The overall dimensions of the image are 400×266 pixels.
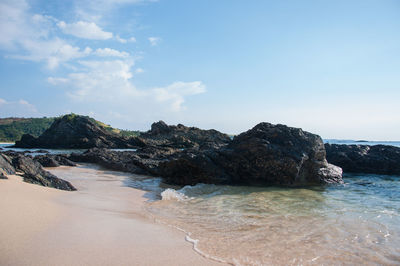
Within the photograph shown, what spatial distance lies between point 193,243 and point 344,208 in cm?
442

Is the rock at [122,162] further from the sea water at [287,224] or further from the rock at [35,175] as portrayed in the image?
the rock at [35,175]

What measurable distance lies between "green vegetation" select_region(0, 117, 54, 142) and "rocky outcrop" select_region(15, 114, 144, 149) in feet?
86.7

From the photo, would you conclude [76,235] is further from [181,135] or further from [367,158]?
[181,135]

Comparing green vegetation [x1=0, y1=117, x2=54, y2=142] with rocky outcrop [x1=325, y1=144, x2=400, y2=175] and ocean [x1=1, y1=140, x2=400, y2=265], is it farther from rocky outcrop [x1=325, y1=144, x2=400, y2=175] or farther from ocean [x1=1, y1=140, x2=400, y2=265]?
ocean [x1=1, y1=140, x2=400, y2=265]

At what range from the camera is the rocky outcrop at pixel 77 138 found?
36.6 metres

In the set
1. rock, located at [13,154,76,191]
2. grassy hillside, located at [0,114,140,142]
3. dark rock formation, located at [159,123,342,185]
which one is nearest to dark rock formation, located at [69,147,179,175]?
dark rock formation, located at [159,123,342,185]

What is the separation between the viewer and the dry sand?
9.02 feet

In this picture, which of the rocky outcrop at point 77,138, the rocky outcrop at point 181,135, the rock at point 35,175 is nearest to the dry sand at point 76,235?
the rock at point 35,175

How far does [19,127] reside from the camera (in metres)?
65.4

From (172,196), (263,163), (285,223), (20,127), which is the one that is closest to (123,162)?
(172,196)

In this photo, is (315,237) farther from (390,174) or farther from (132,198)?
(390,174)

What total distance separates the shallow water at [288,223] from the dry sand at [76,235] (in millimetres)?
530

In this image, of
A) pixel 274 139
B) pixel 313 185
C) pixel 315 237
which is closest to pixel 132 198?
pixel 315 237

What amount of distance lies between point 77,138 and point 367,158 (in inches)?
1410
